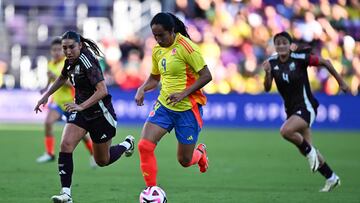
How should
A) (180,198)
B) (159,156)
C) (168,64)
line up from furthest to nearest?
(159,156), (180,198), (168,64)

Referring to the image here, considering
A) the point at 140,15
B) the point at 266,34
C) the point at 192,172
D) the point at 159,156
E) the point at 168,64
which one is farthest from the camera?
the point at 140,15

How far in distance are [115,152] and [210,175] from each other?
11.8 ft

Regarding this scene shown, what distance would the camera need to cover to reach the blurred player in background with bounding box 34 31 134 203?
33.0 ft

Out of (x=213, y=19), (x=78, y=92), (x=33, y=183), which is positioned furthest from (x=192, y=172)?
(x=213, y=19)

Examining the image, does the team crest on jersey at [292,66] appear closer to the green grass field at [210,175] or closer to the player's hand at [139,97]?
the green grass field at [210,175]

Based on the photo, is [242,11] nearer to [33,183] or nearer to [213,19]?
[213,19]

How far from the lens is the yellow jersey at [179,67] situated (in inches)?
391

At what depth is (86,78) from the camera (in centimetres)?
1024

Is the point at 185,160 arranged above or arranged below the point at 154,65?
below

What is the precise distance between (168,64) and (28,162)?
7474mm

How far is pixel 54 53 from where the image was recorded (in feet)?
53.3

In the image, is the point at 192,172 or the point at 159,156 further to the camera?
the point at 159,156

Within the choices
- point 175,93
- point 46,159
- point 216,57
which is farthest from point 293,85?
point 216,57

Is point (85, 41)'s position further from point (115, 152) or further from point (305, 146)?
point (305, 146)
